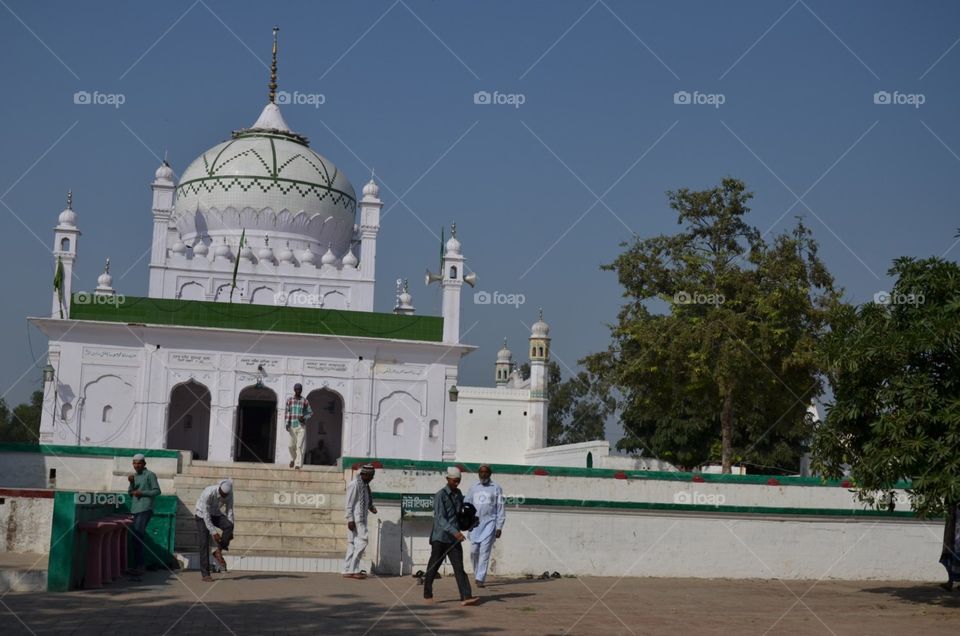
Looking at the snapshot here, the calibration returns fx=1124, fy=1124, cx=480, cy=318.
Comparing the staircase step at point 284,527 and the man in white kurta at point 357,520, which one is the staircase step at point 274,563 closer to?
the man in white kurta at point 357,520

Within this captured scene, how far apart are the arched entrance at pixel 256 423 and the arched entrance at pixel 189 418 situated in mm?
858

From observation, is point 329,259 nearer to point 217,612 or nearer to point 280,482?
point 280,482

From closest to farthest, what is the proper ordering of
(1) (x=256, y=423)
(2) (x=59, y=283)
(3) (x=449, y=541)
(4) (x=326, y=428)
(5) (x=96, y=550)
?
(5) (x=96, y=550)
(3) (x=449, y=541)
(2) (x=59, y=283)
(1) (x=256, y=423)
(4) (x=326, y=428)

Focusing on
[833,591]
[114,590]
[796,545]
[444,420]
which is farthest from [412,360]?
[114,590]

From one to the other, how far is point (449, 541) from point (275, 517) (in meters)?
5.53

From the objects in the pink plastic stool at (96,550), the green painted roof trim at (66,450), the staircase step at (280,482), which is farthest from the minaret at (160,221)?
the pink plastic stool at (96,550)

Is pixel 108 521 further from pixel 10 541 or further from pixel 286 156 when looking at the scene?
pixel 286 156

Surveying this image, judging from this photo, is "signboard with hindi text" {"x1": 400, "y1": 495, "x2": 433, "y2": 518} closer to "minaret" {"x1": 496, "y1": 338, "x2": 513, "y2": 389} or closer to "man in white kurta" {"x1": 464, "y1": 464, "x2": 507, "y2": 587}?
"man in white kurta" {"x1": 464, "y1": 464, "x2": 507, "y2": 587}

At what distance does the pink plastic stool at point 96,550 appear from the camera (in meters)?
11.6

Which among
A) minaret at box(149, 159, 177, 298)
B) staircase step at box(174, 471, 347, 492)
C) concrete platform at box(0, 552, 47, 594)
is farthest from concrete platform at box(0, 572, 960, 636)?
minaret at box(149, 159, 177, 298)

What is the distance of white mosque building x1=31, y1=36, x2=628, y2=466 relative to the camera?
84.2ft

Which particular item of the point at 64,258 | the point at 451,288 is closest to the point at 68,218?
the point at 64,258

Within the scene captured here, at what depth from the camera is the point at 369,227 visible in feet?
100

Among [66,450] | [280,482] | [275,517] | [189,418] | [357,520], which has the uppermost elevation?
[189,418]
